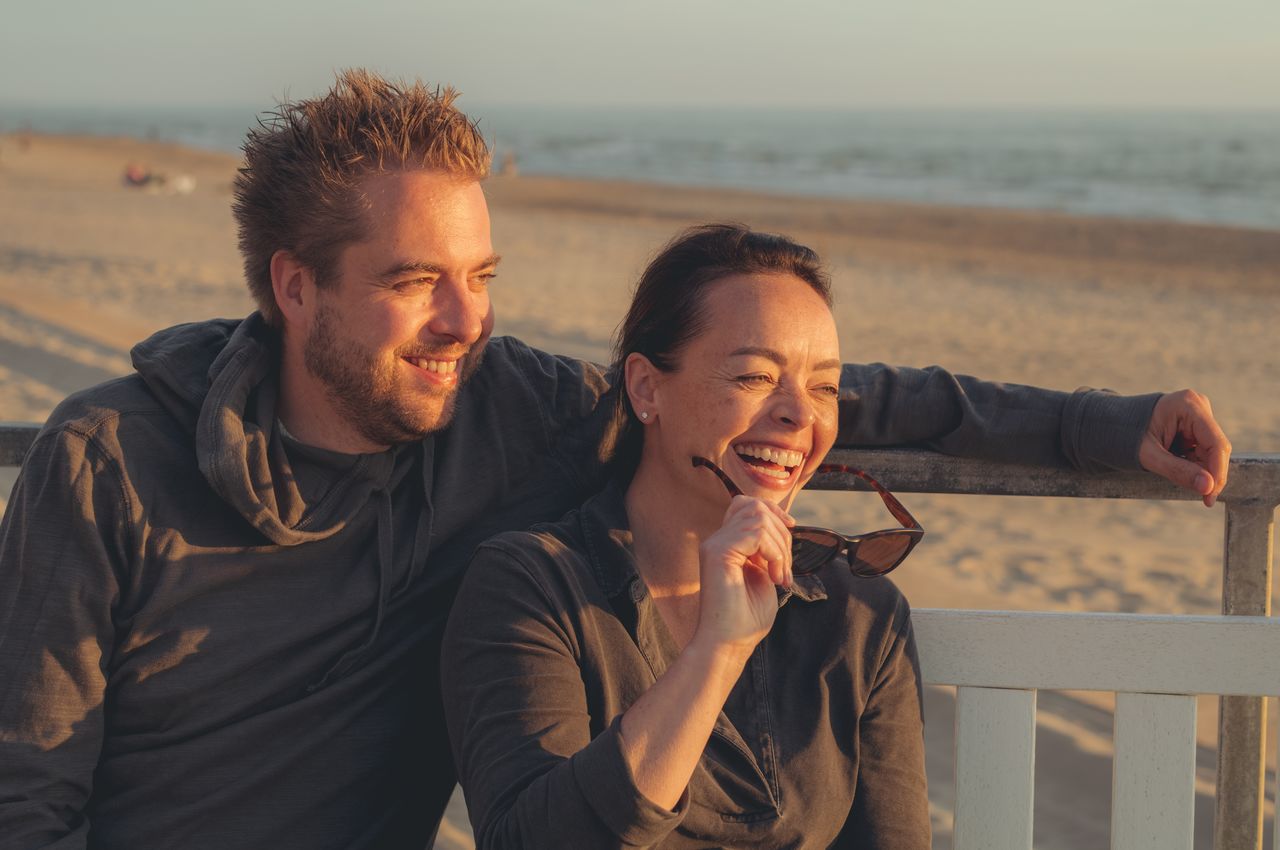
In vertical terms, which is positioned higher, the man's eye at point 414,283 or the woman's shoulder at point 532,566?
the man's eye at point 414,283

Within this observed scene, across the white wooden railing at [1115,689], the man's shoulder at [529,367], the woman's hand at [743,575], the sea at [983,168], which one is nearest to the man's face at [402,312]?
the man's shoulder at [529,367]

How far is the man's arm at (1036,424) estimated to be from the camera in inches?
96.7

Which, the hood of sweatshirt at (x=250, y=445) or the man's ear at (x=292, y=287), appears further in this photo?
the man's ear at (x=292, y=287)

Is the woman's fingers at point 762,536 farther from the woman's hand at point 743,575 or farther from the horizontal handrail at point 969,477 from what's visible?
the horizontal handrail at point 969,477

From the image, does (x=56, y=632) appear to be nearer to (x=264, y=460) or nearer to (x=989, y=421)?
(x=264, y=460)

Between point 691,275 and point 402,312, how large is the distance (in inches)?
21.3

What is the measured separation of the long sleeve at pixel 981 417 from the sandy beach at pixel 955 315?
572 mm

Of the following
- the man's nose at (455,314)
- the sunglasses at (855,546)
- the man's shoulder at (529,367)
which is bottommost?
the sunglasses at (855,546)

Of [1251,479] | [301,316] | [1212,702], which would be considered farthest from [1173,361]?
[301,316]

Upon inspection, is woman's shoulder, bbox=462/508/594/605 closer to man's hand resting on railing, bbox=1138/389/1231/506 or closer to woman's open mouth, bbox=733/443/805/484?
woman's open mouth, bbox=733/443/805/484

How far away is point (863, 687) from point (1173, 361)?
11579mm

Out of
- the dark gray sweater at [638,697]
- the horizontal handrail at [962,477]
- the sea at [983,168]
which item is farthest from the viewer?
the sea at [983,168]

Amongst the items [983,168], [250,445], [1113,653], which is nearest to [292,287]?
[250,445]

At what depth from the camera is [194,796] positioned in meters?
2.27
